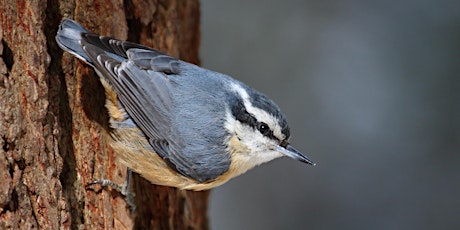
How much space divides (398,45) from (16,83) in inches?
172

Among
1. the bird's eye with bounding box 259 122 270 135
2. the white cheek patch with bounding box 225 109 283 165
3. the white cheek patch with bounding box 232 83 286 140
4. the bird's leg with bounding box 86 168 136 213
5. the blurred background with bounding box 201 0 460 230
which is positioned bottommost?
the bird's leg with bounding box 86 168 136 213

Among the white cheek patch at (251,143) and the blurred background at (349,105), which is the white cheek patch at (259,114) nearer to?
the white cheek patch at (251,143)

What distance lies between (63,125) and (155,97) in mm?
439

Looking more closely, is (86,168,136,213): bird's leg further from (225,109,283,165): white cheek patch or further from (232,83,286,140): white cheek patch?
(232,83,286,140): white cheek patch

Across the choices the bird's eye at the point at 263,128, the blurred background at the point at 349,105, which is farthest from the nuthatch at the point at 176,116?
the blurred background at the point at 349,105

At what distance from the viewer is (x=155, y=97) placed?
324 cm

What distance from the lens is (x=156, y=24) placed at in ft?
11.8

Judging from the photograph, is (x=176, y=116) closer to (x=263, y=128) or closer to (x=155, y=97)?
(x=155, y=97)

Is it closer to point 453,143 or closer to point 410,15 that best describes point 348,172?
point 453,143

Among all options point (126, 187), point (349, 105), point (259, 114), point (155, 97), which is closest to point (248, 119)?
point (259, 114)

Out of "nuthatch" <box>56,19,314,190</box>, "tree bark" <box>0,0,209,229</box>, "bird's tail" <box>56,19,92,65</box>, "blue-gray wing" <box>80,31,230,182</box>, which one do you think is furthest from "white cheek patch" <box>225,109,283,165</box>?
"bird's tail" <box>56,19,92,65</box>

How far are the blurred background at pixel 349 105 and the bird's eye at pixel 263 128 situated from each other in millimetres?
2637

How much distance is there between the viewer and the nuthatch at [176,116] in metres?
3.21

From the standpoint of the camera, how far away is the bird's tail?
296 centimetres
